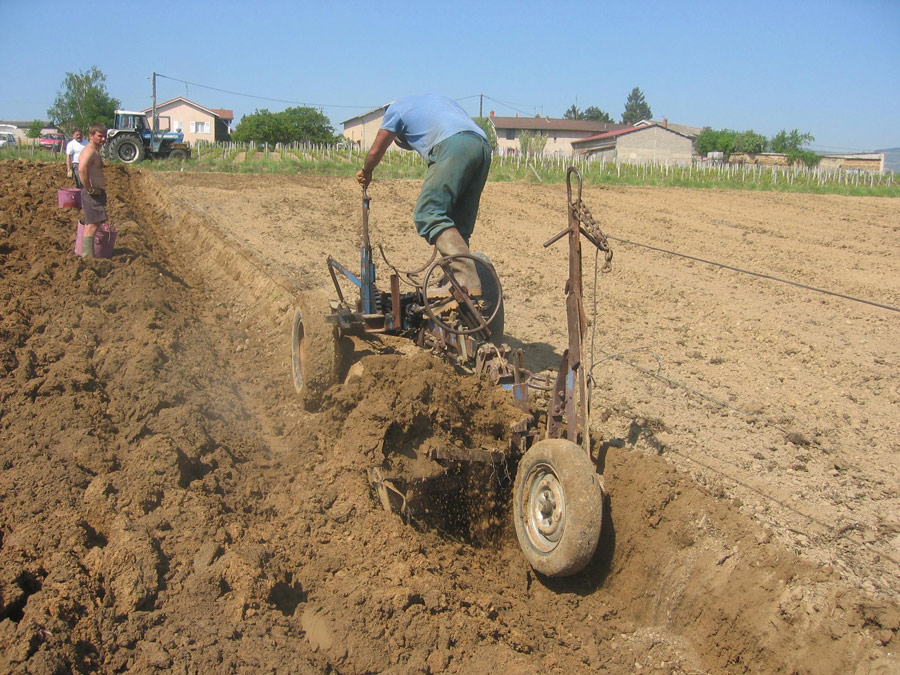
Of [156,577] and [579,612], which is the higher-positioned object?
[156,577]

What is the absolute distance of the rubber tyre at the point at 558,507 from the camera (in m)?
3.38

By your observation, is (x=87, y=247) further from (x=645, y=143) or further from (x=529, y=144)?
(x=645, y=143)

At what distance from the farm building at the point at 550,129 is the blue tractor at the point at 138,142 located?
58.2 metres

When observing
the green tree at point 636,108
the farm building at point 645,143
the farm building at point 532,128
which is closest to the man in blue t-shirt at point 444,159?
the farm building at point 645,143

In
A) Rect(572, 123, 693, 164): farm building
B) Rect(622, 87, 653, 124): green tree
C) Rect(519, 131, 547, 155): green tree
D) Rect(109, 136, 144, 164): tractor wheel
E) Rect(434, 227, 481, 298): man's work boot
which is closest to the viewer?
Rect(434, 227, 481, 298): man's work boot

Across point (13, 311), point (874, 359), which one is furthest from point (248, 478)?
point (874, 359)

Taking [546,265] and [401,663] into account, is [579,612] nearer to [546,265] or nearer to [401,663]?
[401,663]

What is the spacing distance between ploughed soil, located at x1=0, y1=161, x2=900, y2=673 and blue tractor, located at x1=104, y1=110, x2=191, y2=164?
2062cm

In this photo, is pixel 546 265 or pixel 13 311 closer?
pixel 13 311

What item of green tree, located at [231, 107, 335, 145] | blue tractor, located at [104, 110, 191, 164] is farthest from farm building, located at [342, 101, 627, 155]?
blue tractor, located at [104, 110, 191, 164]

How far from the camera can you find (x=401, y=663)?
3078 millimetres

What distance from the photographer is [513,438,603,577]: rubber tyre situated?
3.38 m

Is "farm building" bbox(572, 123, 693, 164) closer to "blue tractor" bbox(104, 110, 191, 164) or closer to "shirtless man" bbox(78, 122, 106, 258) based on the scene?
"blue tractor" bbox(104, 110, 191, 164)

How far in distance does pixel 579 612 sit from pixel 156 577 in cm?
212
